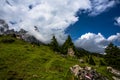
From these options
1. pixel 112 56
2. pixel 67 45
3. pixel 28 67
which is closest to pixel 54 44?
pixel 67 45

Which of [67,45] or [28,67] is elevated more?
[67,45]

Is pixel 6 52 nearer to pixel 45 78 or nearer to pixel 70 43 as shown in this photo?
pixel 45 78

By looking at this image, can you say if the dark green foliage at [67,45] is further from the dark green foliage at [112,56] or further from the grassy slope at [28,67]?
the grassy slope at [28,67]

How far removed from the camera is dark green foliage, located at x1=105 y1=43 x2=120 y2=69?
11067 cm

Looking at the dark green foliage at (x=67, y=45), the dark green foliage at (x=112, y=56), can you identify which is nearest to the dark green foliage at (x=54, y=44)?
the dark green foliage at (x=67, y=45)

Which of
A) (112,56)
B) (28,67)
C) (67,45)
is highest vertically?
(67,45)

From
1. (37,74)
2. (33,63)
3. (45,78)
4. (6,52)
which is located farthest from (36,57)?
(45,78)

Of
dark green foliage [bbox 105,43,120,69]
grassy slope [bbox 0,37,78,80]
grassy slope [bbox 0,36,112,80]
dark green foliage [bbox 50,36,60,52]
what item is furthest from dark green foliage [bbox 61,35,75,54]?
grassy slope [bbox 0,37,78,80]

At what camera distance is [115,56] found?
111562 millimetres

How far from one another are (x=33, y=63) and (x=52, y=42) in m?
57.0

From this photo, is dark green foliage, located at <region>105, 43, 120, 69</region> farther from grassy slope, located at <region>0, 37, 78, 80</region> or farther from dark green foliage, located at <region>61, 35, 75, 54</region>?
grassy slope, located at <region>0, 37, 78, 80</region>

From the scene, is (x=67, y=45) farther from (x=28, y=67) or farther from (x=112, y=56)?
(x=28, y=67)

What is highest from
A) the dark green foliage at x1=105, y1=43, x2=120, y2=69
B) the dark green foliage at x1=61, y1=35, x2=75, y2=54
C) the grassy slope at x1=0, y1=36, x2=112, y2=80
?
the dark green foliage at x1=61, y1=35, x2=75, y2=54

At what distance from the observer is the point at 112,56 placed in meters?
113
